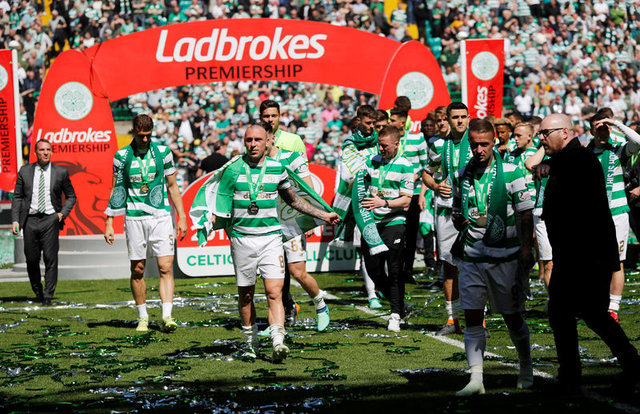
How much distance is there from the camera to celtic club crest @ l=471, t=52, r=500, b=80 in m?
16.8

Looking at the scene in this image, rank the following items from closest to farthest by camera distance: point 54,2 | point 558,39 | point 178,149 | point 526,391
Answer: point 526,391 < point 178,149 < point 54,2 < point 558,39

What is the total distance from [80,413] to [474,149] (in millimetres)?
3315

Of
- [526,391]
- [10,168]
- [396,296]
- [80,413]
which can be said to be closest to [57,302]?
[10,168]

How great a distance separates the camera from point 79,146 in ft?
56.7

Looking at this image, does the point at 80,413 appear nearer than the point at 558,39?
Yes

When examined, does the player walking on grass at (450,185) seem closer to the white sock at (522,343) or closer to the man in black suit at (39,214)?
the white sock at (522,343)

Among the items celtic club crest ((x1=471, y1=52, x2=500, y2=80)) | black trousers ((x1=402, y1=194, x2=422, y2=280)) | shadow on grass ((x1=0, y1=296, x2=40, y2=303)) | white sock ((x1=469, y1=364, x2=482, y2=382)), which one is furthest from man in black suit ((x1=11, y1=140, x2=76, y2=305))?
white sock ((x1=469, y1=364, x2=482, y2=382))

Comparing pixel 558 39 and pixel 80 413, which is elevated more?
pixel 558 39

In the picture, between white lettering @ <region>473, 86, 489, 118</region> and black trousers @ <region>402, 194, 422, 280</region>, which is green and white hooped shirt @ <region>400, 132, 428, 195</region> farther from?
white lettering @ <region>473, 86, 489, 118</region>

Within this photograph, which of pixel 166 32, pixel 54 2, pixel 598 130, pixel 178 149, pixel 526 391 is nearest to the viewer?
pixel 526 391

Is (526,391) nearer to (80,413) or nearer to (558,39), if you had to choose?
(80,413)

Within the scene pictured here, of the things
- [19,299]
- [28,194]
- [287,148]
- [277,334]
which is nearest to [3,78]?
[28,194]

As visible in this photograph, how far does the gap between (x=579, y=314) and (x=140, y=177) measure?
17.8 feet

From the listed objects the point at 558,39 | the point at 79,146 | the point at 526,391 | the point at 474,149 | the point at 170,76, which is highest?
the point at 558,39
